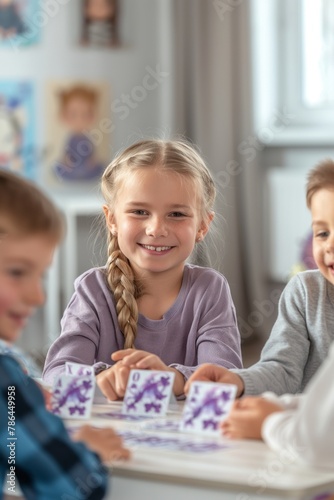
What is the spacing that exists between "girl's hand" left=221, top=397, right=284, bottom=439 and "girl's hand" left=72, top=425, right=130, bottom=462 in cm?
19

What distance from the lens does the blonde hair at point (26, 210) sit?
52.6 inches

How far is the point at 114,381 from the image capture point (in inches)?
70.1

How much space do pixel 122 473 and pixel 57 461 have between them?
109 millimetres

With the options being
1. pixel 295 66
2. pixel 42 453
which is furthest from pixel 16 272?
pixel 295 66

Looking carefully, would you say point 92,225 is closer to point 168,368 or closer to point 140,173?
point 140,173

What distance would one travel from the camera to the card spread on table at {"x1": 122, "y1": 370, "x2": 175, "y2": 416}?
166 cm

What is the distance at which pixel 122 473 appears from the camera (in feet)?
4.34

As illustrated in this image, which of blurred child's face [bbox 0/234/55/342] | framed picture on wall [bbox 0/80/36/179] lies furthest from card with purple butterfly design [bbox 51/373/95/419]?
framed picture on wall [bbox 0/80/36/179]

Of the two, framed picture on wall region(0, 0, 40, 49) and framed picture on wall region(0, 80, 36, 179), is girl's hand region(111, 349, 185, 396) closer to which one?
framed picture on wall region(0, 80, 36, 179)

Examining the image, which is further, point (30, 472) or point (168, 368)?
point (168, 368)

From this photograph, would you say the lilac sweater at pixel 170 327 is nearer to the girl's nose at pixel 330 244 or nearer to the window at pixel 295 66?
the girl's nose at pixel 330 244

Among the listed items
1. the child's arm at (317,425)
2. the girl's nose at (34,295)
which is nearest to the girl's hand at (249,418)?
the child's arm at (317,425)

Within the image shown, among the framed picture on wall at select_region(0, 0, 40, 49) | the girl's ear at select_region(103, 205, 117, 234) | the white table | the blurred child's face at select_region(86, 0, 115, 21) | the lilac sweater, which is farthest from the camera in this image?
the blurred child's face at select_region(86, 0, 115, 21)

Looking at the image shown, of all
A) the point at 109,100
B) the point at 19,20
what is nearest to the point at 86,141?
the point at 109,100
